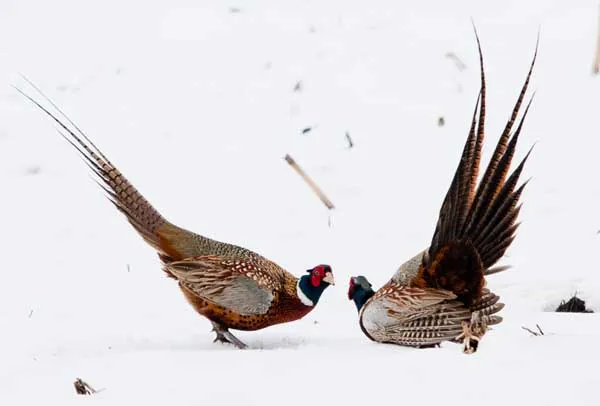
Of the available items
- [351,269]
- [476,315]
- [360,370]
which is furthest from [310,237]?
[360,370]

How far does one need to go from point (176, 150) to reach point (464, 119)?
8.06ft

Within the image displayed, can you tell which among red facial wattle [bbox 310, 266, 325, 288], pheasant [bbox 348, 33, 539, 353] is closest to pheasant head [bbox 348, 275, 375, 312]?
pheasant [bbox 348, 33, 539, 353]

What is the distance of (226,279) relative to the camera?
21.0 ft

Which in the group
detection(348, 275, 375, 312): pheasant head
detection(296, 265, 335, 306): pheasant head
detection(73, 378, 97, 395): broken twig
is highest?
detection(73, 378, 97, 395): broken twig

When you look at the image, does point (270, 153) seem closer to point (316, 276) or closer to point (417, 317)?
point (316, 276)

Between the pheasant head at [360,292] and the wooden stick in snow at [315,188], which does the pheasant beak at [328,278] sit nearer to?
the pheasant head at [360,292]

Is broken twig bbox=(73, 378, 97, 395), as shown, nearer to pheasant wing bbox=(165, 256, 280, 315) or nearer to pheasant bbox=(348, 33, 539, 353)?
pheasant wing bbox=(165, 256, 280, 315)

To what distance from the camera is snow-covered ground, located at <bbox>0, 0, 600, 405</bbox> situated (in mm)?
7043

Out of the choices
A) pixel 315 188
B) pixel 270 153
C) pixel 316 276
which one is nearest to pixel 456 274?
pixel 316 276

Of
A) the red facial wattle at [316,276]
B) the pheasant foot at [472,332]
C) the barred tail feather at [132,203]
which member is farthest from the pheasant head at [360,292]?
the barred tail feather at [132,203]

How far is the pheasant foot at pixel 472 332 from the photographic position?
541 centimetres

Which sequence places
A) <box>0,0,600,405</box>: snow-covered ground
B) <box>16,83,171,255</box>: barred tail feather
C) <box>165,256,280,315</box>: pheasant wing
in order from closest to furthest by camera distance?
<box>165,256,280,315</box>: pheasant wing, <box>16,83,171,255</box>: barred tail feather, <box>0,0,600,405</box>: snow-covered ground

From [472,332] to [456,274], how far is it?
1.49 feet

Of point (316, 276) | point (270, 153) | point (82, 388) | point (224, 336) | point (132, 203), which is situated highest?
point (132, 203)
